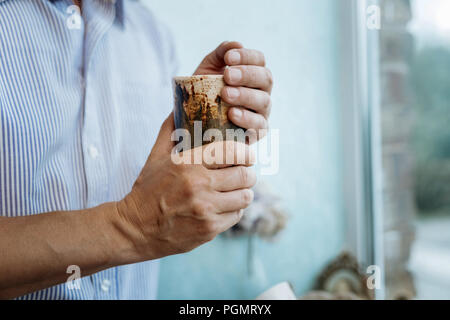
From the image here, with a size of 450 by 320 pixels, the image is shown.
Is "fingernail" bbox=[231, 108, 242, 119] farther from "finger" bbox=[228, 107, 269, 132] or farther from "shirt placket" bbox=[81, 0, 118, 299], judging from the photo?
"shirt placket" bbox=[81, 0, 118, 299]

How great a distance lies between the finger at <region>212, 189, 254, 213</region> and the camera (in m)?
0.40

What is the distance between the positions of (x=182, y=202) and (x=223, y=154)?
2.7 inches

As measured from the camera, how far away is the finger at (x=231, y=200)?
1.30ft

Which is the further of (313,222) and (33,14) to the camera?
(313,222)

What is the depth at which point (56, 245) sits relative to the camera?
410mm

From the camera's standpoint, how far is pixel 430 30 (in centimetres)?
90

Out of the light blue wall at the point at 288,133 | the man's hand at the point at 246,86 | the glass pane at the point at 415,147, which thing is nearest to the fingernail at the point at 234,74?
the man's hand at the point at 246,86

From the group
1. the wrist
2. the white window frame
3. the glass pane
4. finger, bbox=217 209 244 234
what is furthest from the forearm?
the glass pane

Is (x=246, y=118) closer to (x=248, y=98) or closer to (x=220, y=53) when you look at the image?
(x=248, y=98)

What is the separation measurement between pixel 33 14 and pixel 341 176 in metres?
0.64

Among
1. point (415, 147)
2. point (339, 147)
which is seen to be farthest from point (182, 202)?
point (415, 147)

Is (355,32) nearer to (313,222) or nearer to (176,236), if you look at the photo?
(313,222)

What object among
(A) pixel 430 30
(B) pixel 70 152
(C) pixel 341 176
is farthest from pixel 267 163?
(A) pixel 430 30
